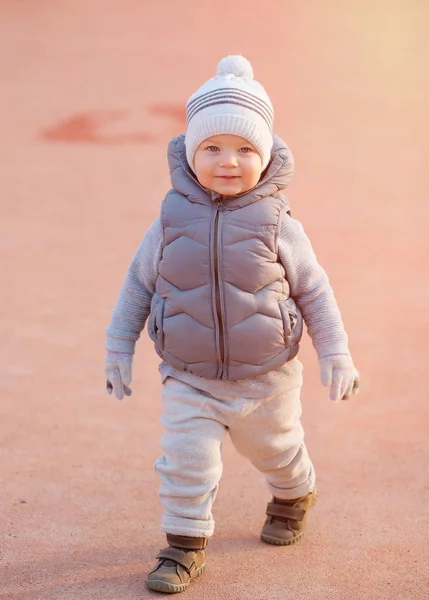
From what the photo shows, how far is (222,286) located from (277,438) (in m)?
0.56

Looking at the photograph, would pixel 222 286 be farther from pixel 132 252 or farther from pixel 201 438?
pixel 132 252

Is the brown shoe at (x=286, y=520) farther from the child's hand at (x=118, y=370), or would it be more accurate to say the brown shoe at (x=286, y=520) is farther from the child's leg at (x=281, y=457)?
the child's hand at (x=118, y=370)

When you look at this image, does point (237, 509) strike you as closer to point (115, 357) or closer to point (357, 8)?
point (115, 357)

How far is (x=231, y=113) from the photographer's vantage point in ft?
10.6

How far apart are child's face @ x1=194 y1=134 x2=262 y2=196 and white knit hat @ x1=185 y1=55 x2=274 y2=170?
3 centimetres

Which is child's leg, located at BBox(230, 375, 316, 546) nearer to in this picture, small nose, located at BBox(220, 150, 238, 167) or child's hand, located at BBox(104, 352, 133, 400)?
child's hand, located at BBox(104, 352, 133, 400)

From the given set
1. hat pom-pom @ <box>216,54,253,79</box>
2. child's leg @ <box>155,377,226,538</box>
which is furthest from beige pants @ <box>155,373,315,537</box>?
hat pom-pom @ <box>216,54,253,79</box>

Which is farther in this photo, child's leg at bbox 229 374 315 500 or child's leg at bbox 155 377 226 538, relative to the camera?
child's leg at bbox 229 374 315 500

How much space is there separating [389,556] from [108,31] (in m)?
8.20

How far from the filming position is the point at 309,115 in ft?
31.0

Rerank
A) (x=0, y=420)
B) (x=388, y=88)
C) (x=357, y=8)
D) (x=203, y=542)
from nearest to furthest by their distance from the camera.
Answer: (x=203, y=542) < (x=0, y=420) < (x=388, y=88) < (x=357, y=8)

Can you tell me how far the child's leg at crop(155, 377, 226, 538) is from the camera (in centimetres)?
324

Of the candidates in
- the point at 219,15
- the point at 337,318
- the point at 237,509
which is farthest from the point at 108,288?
the point at 219,15

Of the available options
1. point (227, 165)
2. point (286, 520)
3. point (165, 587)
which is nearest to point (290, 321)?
point (227, 165)
